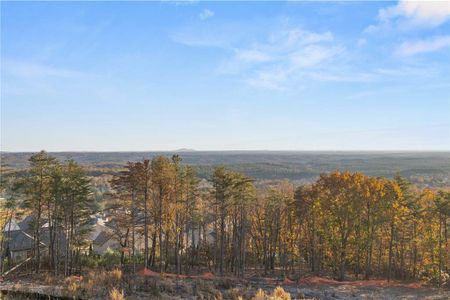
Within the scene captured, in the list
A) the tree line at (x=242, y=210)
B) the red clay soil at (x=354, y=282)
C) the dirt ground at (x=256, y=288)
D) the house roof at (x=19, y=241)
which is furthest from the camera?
the house roof at (x=19, y=241)

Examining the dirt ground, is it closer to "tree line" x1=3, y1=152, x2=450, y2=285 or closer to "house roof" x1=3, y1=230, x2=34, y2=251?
"tree line" x1=3, y1=152, x2=450, y2=285

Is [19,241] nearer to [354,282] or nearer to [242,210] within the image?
[242,210]

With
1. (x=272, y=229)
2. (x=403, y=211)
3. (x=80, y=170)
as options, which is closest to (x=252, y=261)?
(x=272, y=229)

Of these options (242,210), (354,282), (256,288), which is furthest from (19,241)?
(354,282)

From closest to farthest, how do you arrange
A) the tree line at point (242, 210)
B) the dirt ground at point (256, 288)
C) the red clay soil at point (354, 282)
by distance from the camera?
the dirt ground at point (256, 288)
the tree line at point (242, 210)
the red clay soil at point (354, 282)

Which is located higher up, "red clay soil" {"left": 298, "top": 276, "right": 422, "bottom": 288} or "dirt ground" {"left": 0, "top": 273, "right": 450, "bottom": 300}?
"dirt ground" {"left": 0, "top": 273, "right": 450, "bottom": 300}

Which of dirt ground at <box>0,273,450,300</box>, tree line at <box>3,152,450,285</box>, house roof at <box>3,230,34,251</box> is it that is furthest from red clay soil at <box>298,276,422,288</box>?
house roof at <box>3,230,34,251</box>

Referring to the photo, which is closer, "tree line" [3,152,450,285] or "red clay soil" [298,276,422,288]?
"tree line" [3,152,450,285]

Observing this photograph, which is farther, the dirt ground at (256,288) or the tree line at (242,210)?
the tree line at (242,210)

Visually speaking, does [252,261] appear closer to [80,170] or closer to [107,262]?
[107,262]

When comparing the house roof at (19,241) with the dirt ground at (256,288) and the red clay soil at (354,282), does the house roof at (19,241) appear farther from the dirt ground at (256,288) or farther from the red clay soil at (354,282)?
the red clay soil at (354,282)

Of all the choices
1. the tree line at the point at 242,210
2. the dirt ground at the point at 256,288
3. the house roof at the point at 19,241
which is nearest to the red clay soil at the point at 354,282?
the dirt ground at the point at 256,288
